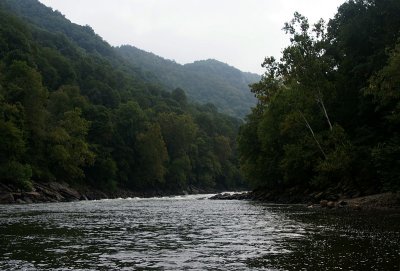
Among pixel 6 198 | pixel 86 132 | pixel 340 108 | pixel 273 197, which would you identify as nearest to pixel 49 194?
pixel 6 198

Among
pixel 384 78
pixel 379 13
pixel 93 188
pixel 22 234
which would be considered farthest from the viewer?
pixel 93 188

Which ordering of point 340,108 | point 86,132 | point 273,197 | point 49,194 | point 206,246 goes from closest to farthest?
point 206,246
point 340,108
point 273,197
point 49,194
point 86,132

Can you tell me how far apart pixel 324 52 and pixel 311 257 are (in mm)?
49866

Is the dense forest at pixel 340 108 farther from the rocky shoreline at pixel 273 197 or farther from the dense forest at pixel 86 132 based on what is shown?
the dense forest at pixel 86 132

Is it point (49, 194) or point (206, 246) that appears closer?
point (206, 246)

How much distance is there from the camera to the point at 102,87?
152 m

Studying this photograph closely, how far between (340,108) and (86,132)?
60.7 metres

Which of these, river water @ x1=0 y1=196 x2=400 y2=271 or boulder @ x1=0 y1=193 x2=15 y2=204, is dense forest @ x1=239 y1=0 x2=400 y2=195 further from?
boulder @ x1=0 y1=193 x2=15 y2=204

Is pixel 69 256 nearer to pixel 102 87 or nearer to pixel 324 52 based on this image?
pixel 324 52

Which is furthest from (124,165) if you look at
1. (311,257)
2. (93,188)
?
(311,257)

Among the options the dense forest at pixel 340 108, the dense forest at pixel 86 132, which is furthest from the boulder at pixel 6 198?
the dense forest at pixel 340 108

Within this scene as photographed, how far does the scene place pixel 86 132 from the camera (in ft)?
328

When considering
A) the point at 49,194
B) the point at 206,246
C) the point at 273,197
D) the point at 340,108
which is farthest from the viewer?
the point at 49,194

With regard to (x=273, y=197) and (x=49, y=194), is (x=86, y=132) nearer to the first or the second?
(x=49, y=194)
